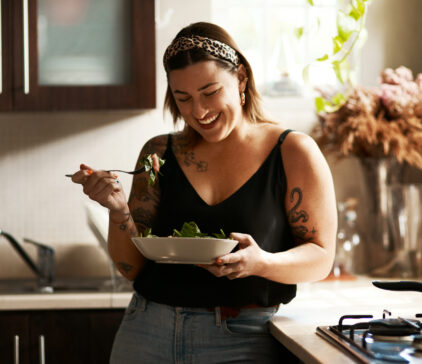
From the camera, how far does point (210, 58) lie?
1.60 m

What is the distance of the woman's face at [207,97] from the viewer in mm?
1593

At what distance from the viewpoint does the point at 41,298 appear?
2162mm

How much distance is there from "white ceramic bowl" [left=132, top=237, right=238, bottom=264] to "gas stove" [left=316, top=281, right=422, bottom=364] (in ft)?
0.96

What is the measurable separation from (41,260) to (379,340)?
159 cm

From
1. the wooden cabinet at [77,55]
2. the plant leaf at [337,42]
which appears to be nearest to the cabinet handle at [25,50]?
the wooden cabinet at [77,55]

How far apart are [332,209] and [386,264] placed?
1099 millimetres

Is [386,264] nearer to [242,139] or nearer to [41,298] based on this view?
[242,139]

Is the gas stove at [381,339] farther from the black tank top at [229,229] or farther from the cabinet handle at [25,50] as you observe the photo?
the cabinet handle at [25,50]

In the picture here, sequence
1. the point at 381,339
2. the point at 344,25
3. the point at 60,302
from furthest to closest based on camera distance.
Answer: the point at 60,302 → the point at 344,25 → the point at 381,339

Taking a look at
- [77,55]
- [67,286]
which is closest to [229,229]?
[67,286]

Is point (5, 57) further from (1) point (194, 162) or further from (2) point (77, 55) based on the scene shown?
(1) point (194, 162)

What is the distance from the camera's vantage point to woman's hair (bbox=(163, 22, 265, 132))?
5.25 ft

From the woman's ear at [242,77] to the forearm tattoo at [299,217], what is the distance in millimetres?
304

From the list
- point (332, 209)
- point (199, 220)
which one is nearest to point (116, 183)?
point (199, 220)
